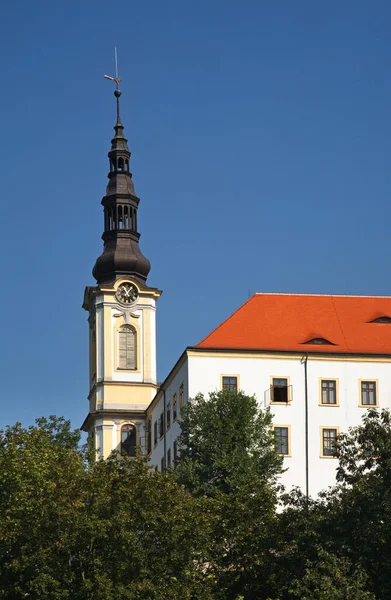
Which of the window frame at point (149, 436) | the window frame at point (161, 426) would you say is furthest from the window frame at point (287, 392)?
the window frame at point (149, 436)

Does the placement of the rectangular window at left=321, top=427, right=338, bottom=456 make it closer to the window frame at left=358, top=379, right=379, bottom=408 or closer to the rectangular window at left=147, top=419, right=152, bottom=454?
the window frame at left=358, top=379, right=379, bottom=408

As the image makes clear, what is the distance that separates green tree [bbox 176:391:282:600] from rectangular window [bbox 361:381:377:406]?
776 cm

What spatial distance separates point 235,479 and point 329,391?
1480 cm

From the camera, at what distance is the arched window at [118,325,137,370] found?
105625mm

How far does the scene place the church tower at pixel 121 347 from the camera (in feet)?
342

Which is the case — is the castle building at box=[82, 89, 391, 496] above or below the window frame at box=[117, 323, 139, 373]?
below

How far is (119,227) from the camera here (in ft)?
357

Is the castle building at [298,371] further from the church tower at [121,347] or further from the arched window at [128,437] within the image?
the church tower at [121,347]

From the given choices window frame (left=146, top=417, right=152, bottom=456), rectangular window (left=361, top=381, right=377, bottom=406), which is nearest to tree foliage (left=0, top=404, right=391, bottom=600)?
rectangular window (left=361, top=381, right=377, bottom=406)

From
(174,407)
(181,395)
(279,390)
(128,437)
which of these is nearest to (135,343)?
(128,437)

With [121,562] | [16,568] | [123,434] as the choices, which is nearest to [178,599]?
[121,562]

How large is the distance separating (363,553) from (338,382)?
30251mm

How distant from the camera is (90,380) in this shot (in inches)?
4316

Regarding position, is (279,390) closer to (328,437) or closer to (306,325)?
(328,437)
